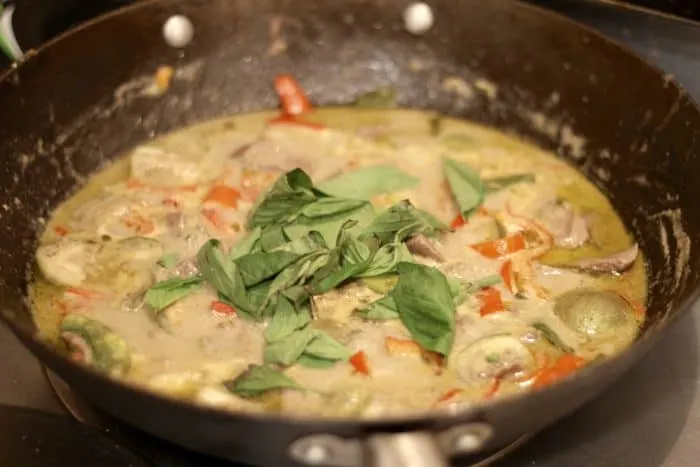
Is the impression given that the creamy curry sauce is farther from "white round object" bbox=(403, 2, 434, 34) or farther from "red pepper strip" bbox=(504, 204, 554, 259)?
"white round object" bbox=(403, 2, 434, 34)

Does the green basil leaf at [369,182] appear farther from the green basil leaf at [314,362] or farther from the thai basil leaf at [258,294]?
the green basil leaf at [314,362]

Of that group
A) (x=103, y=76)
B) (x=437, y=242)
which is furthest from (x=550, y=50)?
(x=103, y=76)

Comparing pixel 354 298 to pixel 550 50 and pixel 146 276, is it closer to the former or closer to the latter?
pixel 146 276

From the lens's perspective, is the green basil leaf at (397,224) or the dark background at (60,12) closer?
A: the green basil leaf at (397,224)

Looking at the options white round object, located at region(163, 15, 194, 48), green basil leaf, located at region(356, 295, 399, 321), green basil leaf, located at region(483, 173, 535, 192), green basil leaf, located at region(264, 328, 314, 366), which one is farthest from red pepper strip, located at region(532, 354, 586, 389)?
white round object, located at region(163, 15, 194, 48)

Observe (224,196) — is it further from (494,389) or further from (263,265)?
(494,389)

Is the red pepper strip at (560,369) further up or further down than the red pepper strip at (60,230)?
further down

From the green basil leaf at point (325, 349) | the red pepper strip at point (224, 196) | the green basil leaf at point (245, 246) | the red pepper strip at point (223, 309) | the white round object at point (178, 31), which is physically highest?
the white round object at point (178, 31)

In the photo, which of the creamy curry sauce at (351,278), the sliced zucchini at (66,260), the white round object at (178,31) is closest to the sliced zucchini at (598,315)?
the creamy curry sauce at (351,278)
